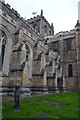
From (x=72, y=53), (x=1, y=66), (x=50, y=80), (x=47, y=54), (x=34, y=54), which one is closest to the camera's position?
(x=1, y=66)

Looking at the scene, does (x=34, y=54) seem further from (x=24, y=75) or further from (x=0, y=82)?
(x=0, y=82)

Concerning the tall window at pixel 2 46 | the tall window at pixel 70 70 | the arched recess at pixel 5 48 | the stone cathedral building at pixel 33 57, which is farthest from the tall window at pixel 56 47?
the tall window at pixel 2 46

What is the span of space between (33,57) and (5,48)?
5.43m

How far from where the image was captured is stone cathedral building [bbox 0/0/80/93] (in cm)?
1430

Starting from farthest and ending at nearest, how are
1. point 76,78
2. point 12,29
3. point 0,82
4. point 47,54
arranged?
point 76,78
point 47,54
point 12,29
point 0,82

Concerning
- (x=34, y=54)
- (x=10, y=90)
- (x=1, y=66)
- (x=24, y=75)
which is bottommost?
(x=10, y=90)

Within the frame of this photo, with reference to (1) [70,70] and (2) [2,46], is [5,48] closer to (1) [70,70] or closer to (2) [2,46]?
(2) [2,46]

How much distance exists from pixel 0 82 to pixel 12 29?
656 centimetres

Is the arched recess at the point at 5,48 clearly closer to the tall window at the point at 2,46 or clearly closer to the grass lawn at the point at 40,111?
the tall window at the point at 2,46

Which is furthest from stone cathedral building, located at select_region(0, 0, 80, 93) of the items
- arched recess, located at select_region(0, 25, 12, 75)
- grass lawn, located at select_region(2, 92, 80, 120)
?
grass lawn, located at select_region(2, 92, 80, 120)

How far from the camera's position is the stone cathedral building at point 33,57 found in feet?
46.9

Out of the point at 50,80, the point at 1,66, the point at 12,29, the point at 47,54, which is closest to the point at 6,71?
the point at 1,66

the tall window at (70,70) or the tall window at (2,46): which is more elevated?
the tall window at (2,46)

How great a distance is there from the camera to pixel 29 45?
20203 mm
